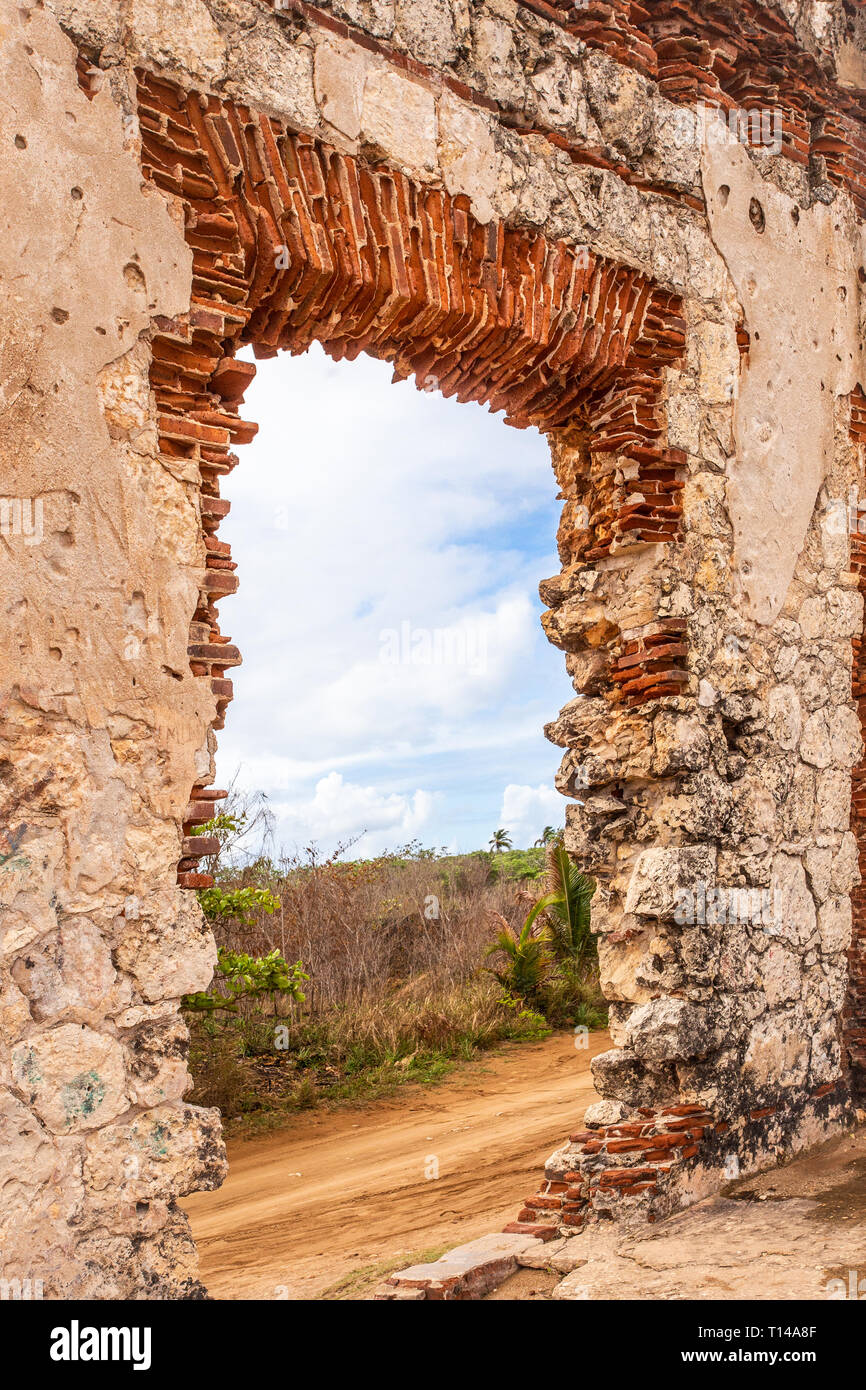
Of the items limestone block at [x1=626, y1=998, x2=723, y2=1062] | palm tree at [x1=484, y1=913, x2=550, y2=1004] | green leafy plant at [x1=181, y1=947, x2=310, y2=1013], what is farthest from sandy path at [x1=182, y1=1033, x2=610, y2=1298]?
palm tree at [x1=484, y1=913, x2=550, y2=1004]

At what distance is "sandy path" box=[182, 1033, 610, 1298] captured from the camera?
Result: 5.05 m

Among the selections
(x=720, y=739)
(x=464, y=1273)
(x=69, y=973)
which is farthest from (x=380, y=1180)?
(x=69, y=973)

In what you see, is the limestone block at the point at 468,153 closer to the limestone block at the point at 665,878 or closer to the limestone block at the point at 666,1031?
the limestone block at the point at 665,878

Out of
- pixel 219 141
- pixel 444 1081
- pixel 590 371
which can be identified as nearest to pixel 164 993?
pixel 219 141

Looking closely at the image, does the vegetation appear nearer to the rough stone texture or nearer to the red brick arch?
the rough stone texture

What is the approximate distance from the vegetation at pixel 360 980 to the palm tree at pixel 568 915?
1cm

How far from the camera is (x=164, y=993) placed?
10.2 ft

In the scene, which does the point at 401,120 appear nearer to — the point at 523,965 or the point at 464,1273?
the point at 464,1273

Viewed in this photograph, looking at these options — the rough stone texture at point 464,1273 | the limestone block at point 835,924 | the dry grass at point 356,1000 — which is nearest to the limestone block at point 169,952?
the rough stone texture at point 464,1273

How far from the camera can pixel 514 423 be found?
16.7ft

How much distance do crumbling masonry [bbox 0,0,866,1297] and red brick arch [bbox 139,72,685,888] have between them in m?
0.01

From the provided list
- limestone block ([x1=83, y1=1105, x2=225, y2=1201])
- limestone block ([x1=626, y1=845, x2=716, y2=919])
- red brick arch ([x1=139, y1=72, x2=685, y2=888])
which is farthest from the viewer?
limestone block ([x1=626, y1=845, x2=716, y2=919])

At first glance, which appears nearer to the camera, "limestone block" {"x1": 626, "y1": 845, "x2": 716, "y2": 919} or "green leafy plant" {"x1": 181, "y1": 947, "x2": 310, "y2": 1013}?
"limestone block" {"x1": 626, "y1": 845, "x2": 716, "y2": 919}

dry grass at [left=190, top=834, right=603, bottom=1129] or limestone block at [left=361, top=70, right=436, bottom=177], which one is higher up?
limestone block at [left=361, top=70, right=436, bottom=177]
